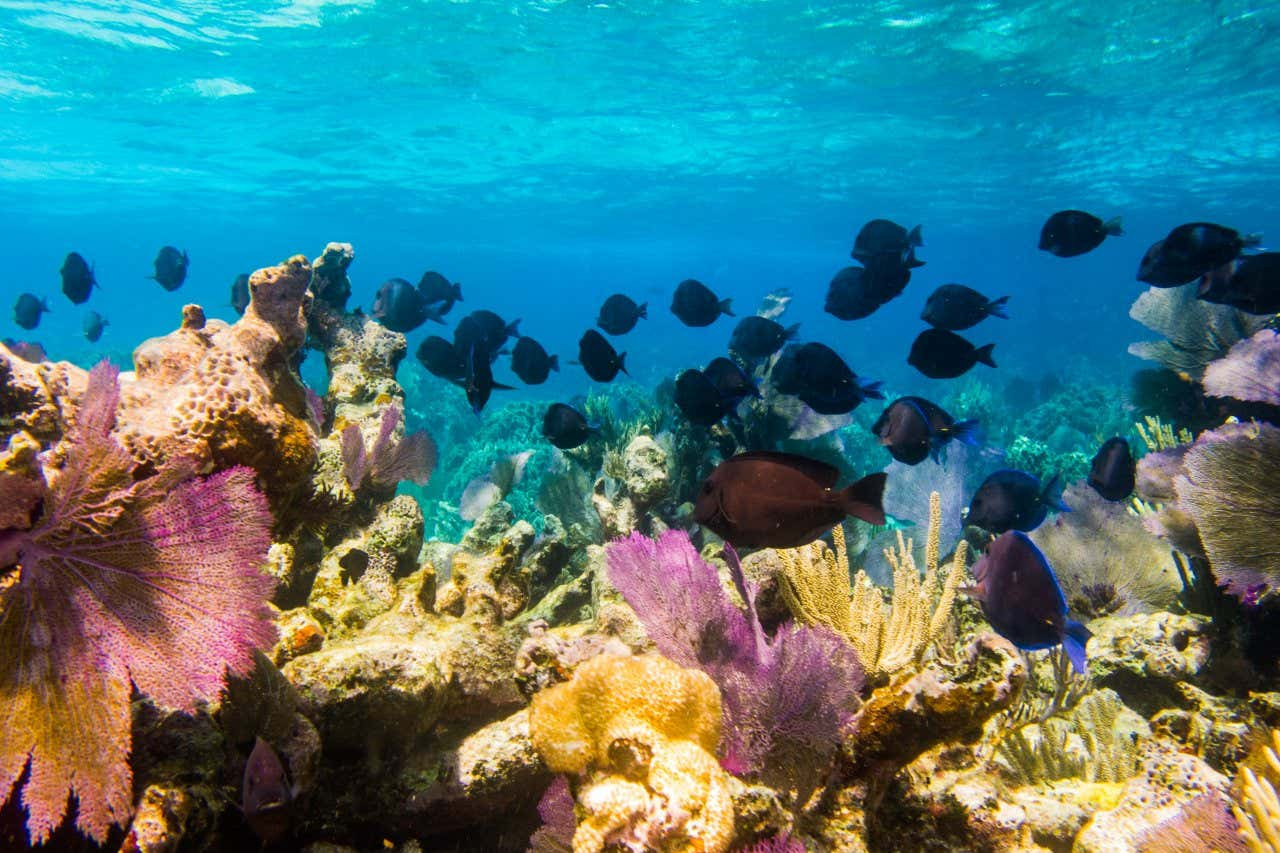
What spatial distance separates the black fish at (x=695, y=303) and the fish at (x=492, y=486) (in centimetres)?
254

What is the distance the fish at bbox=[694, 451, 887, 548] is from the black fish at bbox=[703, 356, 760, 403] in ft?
8.49

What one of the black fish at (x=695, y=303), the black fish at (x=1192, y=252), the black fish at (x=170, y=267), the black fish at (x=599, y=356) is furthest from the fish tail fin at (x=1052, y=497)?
the black fish at (x=170, y=267)

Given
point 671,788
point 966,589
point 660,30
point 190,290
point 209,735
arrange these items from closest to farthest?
point 671,788 < point 209,735 < point 966,589 < point 660,30 < point 190,290

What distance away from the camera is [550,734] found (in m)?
2.04

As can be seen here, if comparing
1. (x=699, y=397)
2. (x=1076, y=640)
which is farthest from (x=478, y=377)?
(x=1076, y=640)

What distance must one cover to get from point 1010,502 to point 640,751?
11.9 feet

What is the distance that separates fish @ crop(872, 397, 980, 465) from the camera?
A: 428cm

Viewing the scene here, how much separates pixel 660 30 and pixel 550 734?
70.6ft

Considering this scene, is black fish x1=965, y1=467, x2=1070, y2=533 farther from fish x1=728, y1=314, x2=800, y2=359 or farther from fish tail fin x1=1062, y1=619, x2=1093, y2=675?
fish x1=728, y1=314, x2=800, y2=359

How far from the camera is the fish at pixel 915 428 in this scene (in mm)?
4281

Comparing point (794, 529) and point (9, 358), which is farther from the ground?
point (9, 358)

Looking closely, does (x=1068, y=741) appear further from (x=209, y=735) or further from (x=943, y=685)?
(x=209, y=735)

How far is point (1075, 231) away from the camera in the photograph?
5301mm

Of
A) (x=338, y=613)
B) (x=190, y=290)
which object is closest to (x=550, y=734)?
(x=338, y=613)
